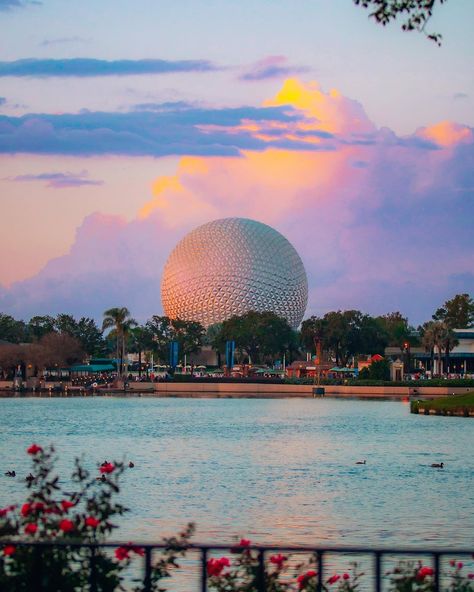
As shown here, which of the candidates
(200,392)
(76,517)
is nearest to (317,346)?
(200,392)

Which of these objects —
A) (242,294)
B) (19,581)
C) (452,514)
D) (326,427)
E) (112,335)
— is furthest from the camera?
(242,294)

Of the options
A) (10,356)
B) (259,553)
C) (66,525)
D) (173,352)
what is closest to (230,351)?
(173,352)

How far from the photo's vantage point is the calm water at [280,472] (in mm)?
31109

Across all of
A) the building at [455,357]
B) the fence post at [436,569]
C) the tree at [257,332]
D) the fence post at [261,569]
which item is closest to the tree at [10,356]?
the tree at [257,332]

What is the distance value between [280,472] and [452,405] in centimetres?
5054

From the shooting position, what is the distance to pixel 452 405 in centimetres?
9531

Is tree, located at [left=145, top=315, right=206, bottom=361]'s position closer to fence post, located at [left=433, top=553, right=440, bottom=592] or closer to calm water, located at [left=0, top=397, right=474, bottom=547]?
calm water, located at [left=0, top=397, right=474, bottom=547]

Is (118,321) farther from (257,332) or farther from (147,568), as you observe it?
(147,568)

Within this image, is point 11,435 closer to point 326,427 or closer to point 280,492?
point 326,427

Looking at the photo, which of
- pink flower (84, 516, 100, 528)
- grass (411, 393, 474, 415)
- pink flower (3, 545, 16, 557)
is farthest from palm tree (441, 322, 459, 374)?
pink flower (3, 545, 16, 557)

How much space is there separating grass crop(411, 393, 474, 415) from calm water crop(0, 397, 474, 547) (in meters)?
2.68

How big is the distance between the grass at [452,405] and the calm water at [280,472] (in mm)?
2682

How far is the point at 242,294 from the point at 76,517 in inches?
7346

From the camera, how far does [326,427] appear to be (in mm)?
79438
